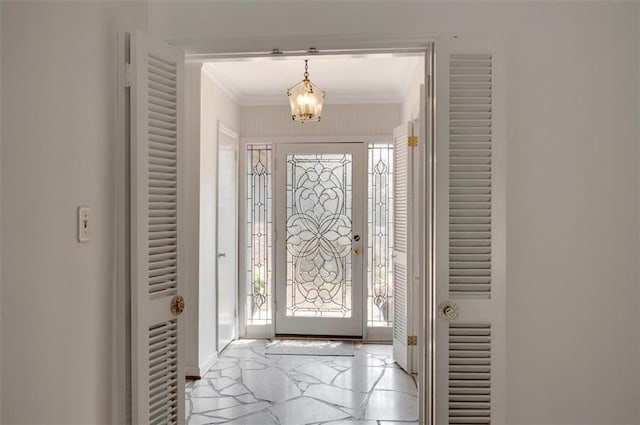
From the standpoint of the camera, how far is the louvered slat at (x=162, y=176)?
6.89 ft

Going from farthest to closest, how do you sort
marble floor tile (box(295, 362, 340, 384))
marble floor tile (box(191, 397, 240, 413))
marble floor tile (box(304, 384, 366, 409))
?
marble floor tile (box(295, 362, 340, 384))
marble floor tile (box(304, 384, 366, 409))
marble floor tile (box(191, 397, 240, 413))

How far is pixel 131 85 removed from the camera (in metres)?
2.02

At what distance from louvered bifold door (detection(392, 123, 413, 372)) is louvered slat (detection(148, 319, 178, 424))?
2257 millimetres

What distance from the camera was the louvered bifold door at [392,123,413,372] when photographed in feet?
13.3

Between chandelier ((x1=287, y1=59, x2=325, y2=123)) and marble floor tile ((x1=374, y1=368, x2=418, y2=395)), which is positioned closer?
marble floor tile ((x1=374, y1=368, x2=418, y2=395))

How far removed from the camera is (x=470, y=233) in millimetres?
2107

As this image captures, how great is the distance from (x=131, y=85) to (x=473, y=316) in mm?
1776

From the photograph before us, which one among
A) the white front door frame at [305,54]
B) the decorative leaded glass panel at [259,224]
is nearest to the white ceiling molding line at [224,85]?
the decorative leaded glass panel at [259,224]

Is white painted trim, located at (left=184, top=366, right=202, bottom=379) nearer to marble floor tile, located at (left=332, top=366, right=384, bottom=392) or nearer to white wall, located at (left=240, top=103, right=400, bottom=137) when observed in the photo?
marble floor tile, located at (left=332, top=366, right=384, bottom=392)
